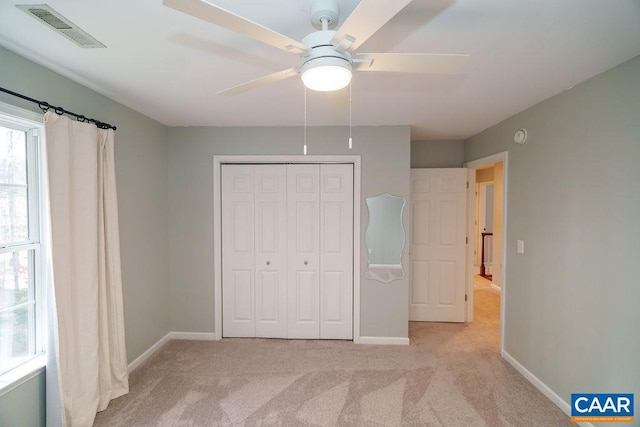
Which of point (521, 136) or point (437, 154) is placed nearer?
point (521, 136)

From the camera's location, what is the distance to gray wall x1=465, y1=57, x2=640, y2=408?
177 centimetres

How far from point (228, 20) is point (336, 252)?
270 cm

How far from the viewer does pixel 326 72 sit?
3.73 ft

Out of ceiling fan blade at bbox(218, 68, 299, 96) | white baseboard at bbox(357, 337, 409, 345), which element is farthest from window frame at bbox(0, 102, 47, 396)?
white baseboard at bbox(357, 337, 409, 345)

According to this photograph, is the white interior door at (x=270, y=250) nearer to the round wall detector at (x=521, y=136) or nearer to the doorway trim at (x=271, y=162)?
the doorway trim at (x=271, y=162)

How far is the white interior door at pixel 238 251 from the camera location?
11.1 feet

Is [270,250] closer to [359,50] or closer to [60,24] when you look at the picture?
[359,50]

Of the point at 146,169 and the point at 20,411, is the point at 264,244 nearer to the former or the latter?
the point at 146,169

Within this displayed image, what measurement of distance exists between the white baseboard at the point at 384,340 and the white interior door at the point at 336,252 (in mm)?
158

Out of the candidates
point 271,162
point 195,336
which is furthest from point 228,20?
point 195,336

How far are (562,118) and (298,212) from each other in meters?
2.51

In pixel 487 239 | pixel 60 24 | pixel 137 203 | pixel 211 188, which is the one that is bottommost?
pixel 487 239

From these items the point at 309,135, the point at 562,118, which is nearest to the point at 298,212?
the point at 309,135

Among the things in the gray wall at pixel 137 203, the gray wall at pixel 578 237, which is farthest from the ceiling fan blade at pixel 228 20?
the gray wall at pixel 578 237
